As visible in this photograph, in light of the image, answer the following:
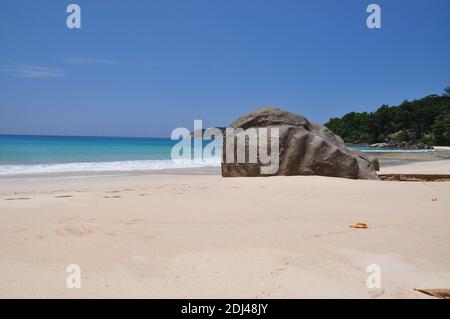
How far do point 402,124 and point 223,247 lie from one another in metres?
87.7

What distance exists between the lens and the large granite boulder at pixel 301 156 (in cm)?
1027

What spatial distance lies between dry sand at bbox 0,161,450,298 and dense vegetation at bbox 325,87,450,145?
7158 cm

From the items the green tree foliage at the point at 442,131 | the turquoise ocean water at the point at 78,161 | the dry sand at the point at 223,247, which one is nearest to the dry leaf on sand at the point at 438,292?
the dry sand at the point at 223,247

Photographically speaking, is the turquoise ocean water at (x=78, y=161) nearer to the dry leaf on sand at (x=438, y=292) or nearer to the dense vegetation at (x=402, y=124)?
the dry leaf on sand at (x=438, y=292)

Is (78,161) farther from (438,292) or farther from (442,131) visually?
(442,131)

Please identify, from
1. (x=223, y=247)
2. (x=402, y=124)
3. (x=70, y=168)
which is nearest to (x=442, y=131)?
(x=402, y=124)

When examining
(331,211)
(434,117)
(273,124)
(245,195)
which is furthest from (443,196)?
(434,117)

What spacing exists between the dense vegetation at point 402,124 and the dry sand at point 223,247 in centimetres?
7158

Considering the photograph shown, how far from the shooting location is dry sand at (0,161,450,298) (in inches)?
98.2

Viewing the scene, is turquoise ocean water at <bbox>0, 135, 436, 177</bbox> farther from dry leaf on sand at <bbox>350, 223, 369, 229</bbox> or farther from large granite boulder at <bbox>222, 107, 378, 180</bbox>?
dry leaf on sand at <bbox>350, 223, 369, 229</bbox>

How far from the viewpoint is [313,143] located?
10.5 metres

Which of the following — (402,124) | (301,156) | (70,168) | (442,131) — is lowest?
(70,168)

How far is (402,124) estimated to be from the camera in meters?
81.9

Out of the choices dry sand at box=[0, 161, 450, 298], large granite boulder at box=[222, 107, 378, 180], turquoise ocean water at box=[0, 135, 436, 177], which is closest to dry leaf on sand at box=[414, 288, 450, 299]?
dry sand at box=[0, 161, 450, 298]
